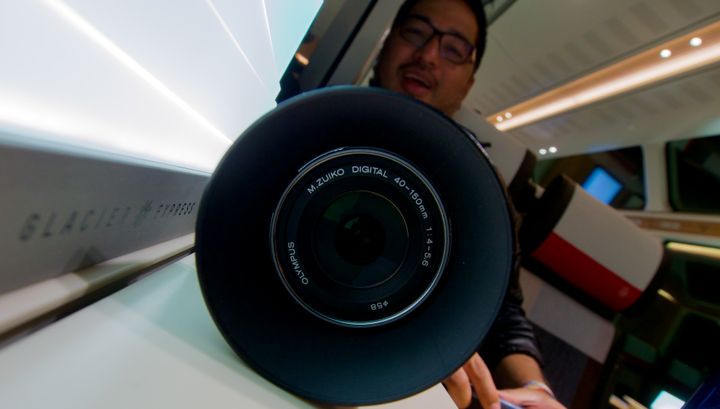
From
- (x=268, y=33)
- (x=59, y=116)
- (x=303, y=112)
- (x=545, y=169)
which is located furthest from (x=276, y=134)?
(x=545, y=169)

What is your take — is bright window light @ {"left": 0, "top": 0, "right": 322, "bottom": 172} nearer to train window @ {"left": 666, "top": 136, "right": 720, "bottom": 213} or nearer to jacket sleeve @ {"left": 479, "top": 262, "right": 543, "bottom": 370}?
jacket sleeve @ {"left": 479, "top": 262, "right": 543, "bottom": 370}

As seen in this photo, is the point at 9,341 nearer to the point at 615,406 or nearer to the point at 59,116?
the point at 59,116

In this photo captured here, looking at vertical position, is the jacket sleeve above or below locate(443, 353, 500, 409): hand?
below

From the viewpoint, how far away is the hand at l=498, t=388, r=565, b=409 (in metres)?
0.76

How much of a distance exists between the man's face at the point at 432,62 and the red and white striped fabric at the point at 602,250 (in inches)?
39.2

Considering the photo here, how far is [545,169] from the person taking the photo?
5395 mm

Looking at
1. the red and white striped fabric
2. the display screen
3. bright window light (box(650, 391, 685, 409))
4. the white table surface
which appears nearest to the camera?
the white table surface

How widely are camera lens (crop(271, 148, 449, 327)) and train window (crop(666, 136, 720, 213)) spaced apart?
410cm

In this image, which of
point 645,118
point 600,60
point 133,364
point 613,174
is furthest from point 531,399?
point 613,174

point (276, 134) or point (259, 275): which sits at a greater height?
point (276, 134)

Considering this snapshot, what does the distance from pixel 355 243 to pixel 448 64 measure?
1.09m

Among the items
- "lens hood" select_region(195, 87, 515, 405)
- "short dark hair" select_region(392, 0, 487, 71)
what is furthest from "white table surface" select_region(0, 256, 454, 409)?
"short dark hair" select_region(392, 0, 487, 71)

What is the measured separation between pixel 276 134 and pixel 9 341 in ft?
0.68

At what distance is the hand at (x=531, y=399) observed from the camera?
0.76m
